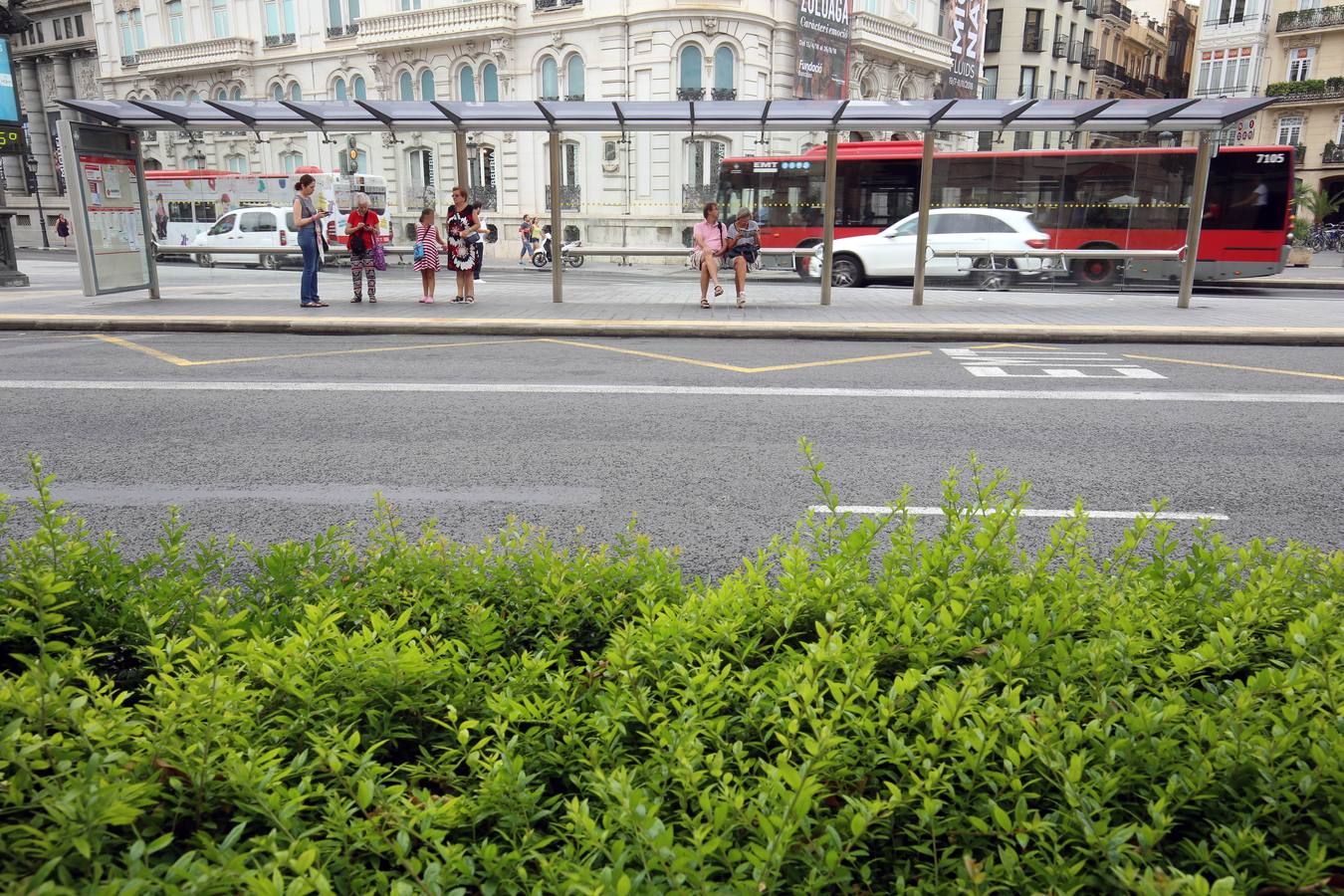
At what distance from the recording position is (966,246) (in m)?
20.4

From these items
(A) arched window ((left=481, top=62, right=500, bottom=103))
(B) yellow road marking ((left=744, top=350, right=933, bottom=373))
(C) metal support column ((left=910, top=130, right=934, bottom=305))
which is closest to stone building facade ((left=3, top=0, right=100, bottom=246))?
(A) arched window ((left=481, top=62, right=500, bottom=103))

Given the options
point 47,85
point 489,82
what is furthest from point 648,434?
point 47,85

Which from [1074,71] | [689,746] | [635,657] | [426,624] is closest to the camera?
[689,746]

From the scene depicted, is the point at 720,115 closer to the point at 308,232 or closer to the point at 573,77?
the point at 308,232

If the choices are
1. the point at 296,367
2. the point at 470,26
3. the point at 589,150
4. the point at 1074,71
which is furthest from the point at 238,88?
the point at 1074,71

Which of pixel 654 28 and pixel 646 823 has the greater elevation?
pixel 654 28

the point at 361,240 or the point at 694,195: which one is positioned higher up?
the point at 694,195

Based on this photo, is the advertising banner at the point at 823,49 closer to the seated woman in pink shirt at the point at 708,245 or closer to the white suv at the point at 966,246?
the white suv at the point at 966,246

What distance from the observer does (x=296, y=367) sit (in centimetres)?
1001

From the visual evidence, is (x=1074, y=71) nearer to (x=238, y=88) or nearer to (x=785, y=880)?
(x=238, y=88)

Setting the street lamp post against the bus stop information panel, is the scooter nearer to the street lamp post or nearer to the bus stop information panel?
the bus stop information panel

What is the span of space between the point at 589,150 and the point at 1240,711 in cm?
3657

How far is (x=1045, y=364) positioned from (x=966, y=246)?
10767 mm

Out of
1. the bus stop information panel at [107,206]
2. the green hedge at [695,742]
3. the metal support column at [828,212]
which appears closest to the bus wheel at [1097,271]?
the metal support column at [828,212]
